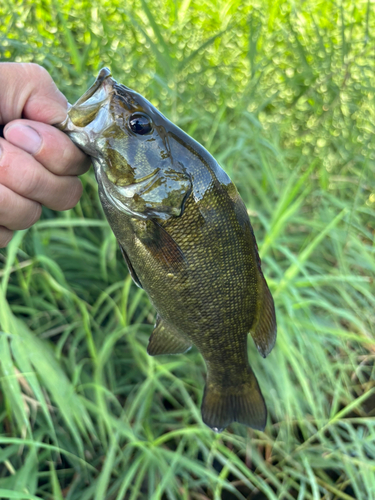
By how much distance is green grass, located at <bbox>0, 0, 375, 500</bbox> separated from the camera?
1.51m

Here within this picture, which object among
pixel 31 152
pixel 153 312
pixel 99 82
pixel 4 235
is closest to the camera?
pixel 99 82

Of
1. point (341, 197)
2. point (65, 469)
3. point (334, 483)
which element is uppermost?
point (341, 197)

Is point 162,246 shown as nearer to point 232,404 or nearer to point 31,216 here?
point 31,216

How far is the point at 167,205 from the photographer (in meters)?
0.83

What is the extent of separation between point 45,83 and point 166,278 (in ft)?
1.93

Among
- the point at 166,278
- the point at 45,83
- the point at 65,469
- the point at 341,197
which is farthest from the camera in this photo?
the point at 341,197

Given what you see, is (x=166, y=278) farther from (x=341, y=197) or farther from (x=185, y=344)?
(x=341, y=197)

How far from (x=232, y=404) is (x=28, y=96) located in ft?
3.20

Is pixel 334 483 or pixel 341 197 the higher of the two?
pixel 341 197

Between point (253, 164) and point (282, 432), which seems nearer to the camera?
point (282, 432)

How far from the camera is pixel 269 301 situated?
0.94m

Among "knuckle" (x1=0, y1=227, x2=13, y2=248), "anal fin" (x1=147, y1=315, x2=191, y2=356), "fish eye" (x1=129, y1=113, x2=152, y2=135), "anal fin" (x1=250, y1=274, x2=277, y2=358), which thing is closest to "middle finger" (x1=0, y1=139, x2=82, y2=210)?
"knuckle" (x1=0, y1=227, x2=13, y2=248)

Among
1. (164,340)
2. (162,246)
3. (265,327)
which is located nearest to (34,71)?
(162,246)

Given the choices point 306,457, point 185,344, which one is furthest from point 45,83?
point 306,457
